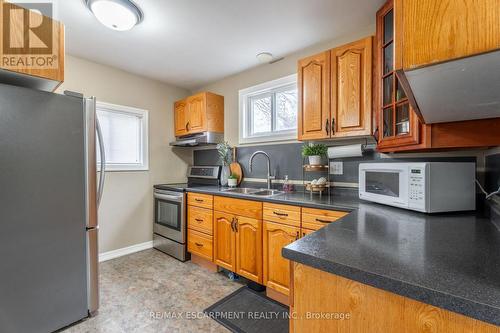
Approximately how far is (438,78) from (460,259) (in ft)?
1.81

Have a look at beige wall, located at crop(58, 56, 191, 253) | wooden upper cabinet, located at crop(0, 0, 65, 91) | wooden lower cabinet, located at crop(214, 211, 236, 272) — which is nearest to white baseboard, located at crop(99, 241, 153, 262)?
beige wall, located at crop(58, 56, 191, 253)

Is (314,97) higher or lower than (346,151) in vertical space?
higher

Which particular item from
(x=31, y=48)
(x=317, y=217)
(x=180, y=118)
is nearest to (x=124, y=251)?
(x=180, y=118)

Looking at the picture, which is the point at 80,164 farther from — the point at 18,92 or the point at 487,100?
the point at 487,100

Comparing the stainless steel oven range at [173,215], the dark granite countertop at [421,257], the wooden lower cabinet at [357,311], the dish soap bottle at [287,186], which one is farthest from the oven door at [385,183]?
the stainless steel oven range at [173,215]

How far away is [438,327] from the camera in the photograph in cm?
54

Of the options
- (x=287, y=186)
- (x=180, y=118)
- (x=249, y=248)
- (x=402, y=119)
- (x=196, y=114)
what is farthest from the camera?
(x=180, y=118)

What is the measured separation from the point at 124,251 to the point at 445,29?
354 centimetres

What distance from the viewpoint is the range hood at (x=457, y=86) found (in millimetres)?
578

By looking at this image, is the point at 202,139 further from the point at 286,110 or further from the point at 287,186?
the point at 287,186

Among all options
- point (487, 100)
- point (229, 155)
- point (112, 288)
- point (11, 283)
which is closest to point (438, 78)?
point (487, 100)

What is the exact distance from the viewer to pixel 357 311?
0.66 metres

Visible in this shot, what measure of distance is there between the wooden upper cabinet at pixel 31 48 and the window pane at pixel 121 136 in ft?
4.53

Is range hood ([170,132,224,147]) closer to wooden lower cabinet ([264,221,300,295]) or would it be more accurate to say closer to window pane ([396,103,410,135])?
wooden lower cabinet ([264,221,300,295])
